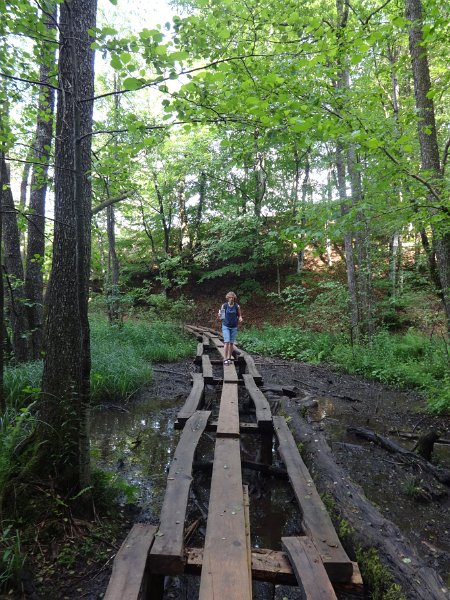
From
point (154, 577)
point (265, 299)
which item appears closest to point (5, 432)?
point (154, 577)

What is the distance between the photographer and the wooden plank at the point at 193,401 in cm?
479

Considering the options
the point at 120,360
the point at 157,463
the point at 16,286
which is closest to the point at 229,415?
the point at 157,463

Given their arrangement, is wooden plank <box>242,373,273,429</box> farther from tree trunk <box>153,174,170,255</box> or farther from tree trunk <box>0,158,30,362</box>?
tree trunk <box>153,174,170,255</box>

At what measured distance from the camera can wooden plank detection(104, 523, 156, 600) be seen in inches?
75.9

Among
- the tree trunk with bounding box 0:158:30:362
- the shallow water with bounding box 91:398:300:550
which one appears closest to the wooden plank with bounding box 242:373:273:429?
the shallow water with bounding box 91:398:300:550

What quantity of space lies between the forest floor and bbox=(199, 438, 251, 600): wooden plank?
3.23ft

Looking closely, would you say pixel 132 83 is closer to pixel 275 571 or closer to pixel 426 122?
pixel 275 571

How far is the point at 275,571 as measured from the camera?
2.22 meters

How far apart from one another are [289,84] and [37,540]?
5.67 m

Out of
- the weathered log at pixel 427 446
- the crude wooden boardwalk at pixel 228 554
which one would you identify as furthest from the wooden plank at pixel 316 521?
the weathered log at pixel 427 446

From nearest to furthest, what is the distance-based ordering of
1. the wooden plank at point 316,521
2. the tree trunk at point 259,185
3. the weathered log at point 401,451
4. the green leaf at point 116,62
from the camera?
the wooden plank at point 316,521, the green leaf at point 116,62, the weathered log at point 401,451, the tree trunk at point 259,185

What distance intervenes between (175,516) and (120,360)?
6212 mm

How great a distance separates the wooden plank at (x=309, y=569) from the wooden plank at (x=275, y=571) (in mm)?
74

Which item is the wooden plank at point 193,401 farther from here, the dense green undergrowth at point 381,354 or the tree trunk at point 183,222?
the tree trunk at point 183,222
